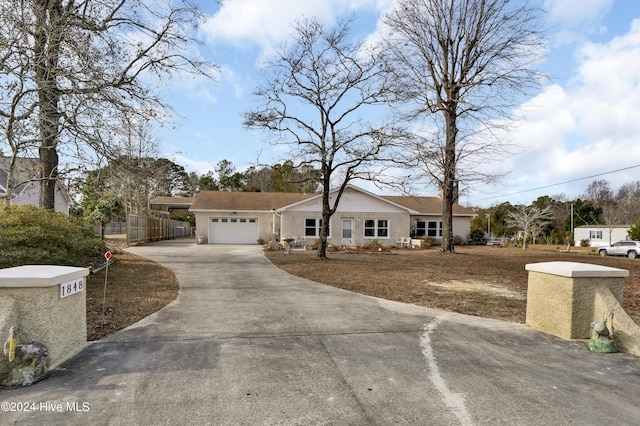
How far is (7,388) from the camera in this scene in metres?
3.50

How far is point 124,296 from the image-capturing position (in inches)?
302

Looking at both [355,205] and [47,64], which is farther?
[355,205]

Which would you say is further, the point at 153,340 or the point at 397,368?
the point at 153,340

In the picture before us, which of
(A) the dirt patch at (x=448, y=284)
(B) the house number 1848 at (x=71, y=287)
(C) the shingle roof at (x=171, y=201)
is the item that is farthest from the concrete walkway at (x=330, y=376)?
(C) the shingle roof at (x=171, y=201)

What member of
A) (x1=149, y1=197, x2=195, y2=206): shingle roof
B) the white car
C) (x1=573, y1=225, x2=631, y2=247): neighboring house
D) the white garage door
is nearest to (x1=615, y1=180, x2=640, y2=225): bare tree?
(x1=573, y1=225, x2=631, y2=247): neighboring house

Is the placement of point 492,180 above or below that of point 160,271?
above

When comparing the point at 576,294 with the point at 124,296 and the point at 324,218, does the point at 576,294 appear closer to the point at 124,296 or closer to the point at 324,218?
the point at 124,296

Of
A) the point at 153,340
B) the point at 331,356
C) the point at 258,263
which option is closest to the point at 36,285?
the point at 153,340

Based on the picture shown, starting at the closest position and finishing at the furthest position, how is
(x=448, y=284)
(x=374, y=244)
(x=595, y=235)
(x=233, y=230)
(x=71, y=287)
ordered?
(x=71, y=287), (x=448, y=284), (x=374, y=244), (x=233, y=230), (x=595, y=235)

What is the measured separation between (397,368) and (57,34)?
34.1 feet

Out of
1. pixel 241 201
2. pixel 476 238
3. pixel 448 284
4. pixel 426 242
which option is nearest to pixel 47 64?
pixel 448 284

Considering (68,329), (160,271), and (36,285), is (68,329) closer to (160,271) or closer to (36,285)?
(36,285)

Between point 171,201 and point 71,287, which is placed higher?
point 171,201

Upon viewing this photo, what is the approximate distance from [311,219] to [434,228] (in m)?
10.4
